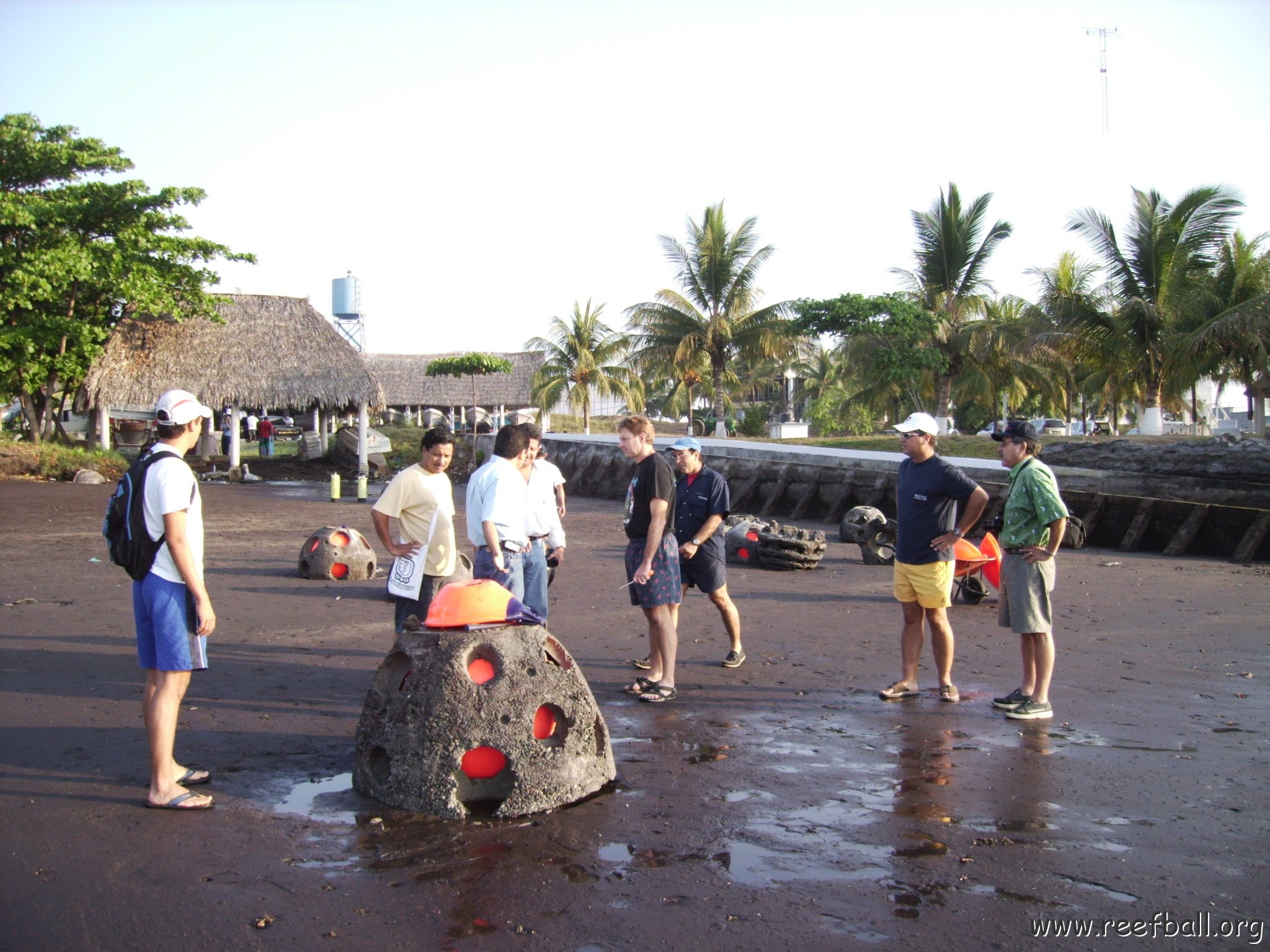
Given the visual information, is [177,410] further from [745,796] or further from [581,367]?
[581,367]

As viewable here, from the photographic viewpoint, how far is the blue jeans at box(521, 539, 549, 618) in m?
6.67

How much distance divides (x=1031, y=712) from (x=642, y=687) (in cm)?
250

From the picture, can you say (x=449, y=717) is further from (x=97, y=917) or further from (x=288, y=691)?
(x=288, y=691)

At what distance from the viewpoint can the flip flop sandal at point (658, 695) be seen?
6770 mm

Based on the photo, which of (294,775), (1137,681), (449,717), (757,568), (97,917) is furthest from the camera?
(757,568)

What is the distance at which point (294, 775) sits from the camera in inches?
205

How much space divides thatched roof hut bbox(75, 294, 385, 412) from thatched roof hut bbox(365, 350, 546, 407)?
58.9ft

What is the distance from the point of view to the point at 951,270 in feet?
105

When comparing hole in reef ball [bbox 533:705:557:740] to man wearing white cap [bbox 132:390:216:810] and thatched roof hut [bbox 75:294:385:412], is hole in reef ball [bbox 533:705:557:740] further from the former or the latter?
thatched roof hut [bbox 75:294:385:412]

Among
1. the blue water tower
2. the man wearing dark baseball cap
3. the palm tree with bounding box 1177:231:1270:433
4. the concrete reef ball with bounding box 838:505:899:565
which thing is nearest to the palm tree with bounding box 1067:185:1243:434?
the palm tree with bounding box 1177:231:1270:433

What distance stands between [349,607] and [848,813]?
6651mm

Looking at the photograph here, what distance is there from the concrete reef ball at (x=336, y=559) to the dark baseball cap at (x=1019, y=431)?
305 inches

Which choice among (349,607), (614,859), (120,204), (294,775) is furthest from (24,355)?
(614,859)

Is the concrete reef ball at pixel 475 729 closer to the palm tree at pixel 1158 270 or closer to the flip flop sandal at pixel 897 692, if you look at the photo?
the flip flop sandal at pixel 897 692
